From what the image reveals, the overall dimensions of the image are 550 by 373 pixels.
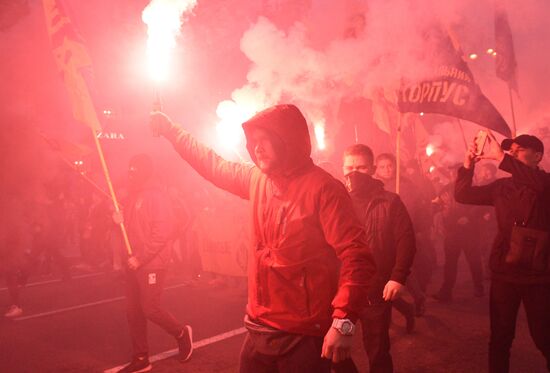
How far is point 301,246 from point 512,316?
2.27m

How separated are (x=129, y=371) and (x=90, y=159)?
18.1 meters

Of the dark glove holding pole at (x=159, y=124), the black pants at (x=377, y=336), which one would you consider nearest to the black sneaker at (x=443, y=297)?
the black pants at (x=377, y=336)

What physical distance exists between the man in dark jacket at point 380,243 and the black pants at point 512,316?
83cm

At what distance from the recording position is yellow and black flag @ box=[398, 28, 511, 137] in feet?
20.1

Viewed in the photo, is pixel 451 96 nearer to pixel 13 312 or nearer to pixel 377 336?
pixel 377 336

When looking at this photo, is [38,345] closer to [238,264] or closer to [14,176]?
[238,264]

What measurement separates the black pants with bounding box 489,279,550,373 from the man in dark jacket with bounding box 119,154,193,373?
3077 mm

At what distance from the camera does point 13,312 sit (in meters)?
7.02

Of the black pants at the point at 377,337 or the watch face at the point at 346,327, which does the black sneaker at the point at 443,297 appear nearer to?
the black pants at the point at 377,337

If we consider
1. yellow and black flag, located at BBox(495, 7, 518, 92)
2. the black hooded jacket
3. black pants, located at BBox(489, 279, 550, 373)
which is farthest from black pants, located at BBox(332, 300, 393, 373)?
yellow and black flag, located at BBox(495, 7, 518, 92)

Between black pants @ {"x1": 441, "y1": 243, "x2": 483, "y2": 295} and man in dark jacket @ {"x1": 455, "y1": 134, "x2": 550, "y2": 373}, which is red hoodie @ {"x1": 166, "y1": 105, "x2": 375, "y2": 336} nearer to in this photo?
man in dark jacket @ {"x1": 455, "y1": 134, "x2": 550, "y2": 373}

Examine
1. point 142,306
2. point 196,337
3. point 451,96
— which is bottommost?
point 196,337

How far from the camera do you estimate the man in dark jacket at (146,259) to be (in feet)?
15.4

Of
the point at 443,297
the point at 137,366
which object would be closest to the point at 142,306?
the point at 137,366
